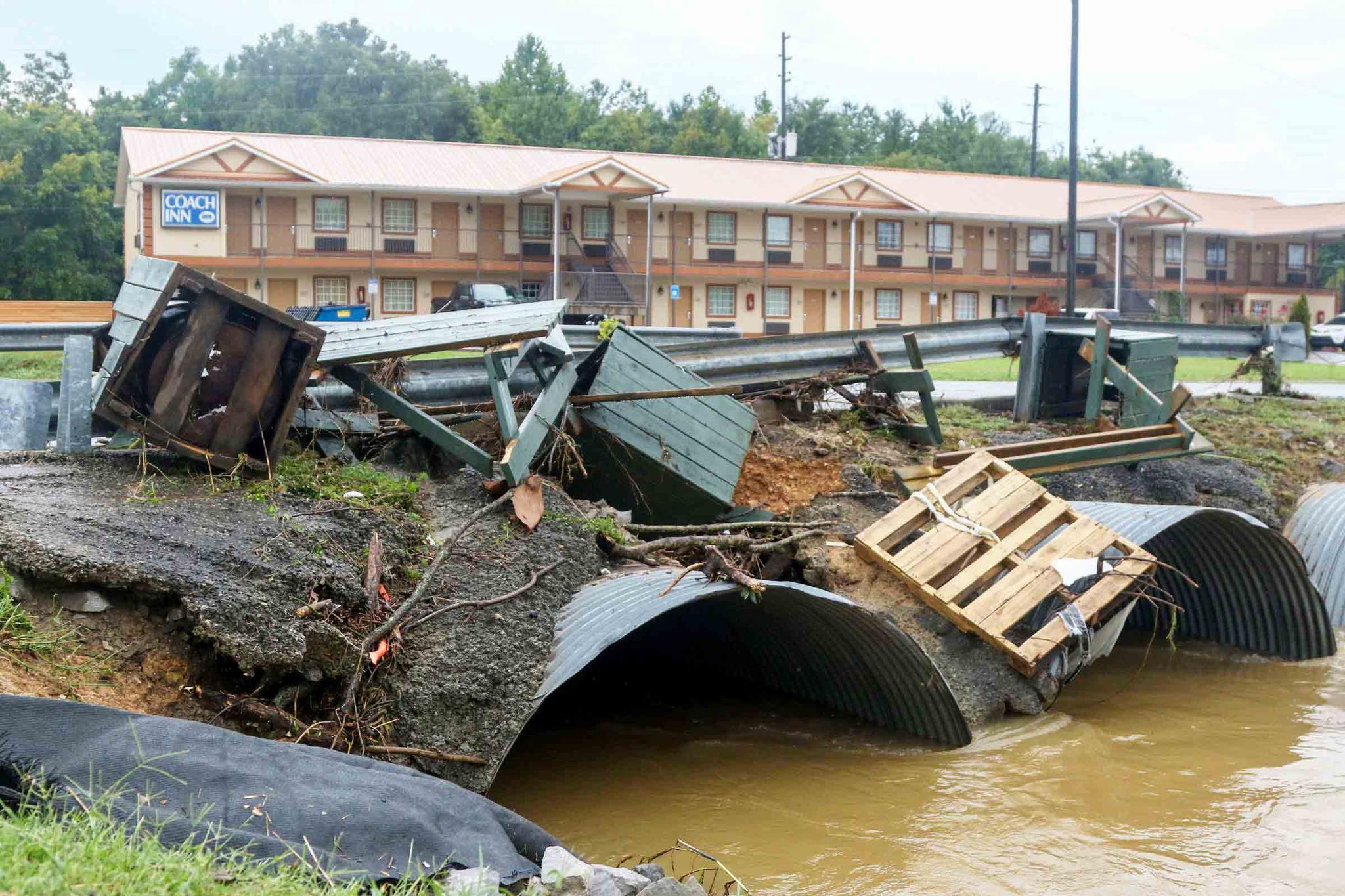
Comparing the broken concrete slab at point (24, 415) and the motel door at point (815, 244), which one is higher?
the motel door at point (815, 244)

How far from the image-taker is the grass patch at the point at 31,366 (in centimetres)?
1392

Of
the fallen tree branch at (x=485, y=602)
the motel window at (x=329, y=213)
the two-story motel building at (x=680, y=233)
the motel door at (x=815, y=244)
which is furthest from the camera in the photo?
the motel door at (x=815, y=244)

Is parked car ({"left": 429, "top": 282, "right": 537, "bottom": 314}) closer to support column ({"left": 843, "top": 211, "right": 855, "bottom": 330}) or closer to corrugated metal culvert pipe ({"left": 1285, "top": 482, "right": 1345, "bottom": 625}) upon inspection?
support column ({"left": 843, "top": 211, "right": 855, "bottom": 330})

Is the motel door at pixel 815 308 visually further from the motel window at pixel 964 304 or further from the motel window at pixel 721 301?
the motel window at pixel 964 304

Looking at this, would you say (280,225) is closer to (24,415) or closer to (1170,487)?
(24,415)

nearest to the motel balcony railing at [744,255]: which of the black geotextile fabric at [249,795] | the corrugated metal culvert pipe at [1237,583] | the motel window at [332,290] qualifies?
the motel window at [332,290]

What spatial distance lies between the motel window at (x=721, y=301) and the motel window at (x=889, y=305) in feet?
20.5

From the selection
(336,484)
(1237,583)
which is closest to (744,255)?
(1237,583)

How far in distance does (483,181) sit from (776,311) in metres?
12.5

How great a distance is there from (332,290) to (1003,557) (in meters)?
37.4

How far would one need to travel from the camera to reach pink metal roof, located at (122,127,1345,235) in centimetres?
4050

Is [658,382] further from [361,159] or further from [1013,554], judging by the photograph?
[361,159]

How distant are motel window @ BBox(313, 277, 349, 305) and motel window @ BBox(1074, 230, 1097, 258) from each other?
102 ft

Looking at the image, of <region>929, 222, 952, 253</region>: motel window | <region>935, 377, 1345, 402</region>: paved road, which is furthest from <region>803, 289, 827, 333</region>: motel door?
<region>935, 377, 1345, 402</region>: paved road
